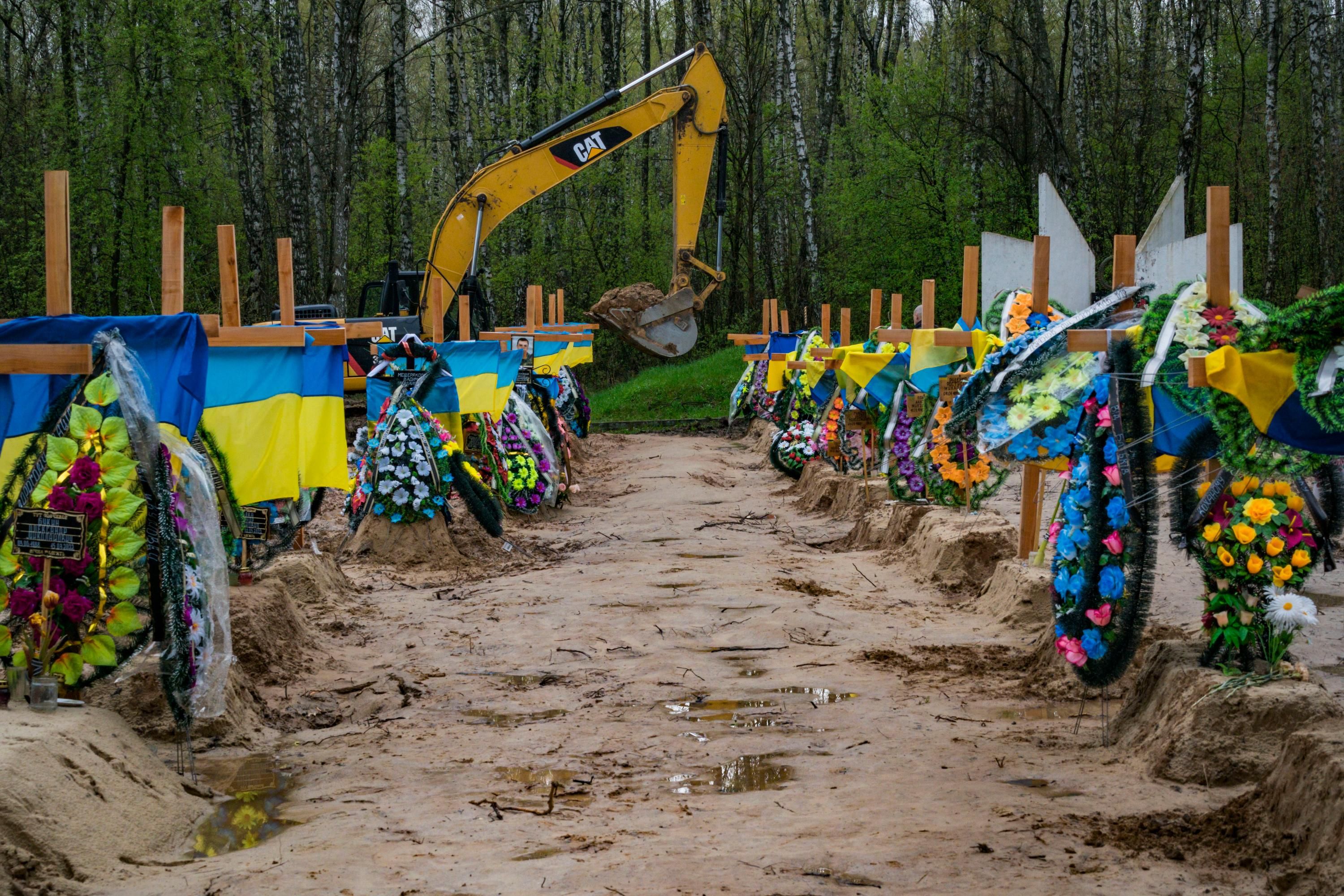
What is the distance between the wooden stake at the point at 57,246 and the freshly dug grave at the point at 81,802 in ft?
5.48

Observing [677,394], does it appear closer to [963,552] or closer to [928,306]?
[928,306]

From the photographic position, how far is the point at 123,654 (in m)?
5.43

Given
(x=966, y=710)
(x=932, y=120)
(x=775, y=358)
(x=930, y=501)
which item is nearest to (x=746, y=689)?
(x=966, y=710)

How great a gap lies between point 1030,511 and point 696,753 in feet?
12.0

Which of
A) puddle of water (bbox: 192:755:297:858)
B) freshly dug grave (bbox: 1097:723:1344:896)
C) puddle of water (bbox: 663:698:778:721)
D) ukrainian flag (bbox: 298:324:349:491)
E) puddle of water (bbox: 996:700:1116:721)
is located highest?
ukrainian flag (bbox: 298:324:349:491)

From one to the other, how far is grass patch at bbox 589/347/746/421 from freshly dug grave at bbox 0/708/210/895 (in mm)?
22345

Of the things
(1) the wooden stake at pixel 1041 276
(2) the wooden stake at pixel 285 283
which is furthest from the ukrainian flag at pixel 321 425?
(1) the wooden stake at pixel 1041 276

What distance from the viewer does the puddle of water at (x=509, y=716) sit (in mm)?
6516

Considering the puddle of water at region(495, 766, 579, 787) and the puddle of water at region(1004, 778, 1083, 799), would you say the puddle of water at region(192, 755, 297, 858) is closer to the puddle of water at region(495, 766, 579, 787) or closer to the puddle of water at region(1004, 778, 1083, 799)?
the puddle of water at region(495, 766, 579, 787)

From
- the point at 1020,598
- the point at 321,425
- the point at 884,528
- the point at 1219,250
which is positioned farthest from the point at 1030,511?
the point at 321,425

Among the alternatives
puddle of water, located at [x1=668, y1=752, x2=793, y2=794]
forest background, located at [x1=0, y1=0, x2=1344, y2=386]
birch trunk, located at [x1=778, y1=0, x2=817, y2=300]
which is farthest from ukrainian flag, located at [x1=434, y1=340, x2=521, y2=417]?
birch trunk, located at [x1=778, y1=0, x2=817, y2=300]

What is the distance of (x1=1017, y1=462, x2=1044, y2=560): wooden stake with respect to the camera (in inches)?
329

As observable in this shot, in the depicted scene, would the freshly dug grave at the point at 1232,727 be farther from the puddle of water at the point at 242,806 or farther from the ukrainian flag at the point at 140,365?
the ukrainian flag at the point at 140,365

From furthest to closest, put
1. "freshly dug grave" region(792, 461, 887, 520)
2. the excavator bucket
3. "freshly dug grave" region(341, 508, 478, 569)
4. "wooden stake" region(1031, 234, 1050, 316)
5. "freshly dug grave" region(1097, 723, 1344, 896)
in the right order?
the excavator bucket < "freshly dug grave" region(792, 461, 887, 520) < "freshly dug grave" region(341, 508, 478, 569) < "wooden stake" region(1031, 234, 1050, 316) < "freshly dug grave" region(1097, 723, 1344, 896)
